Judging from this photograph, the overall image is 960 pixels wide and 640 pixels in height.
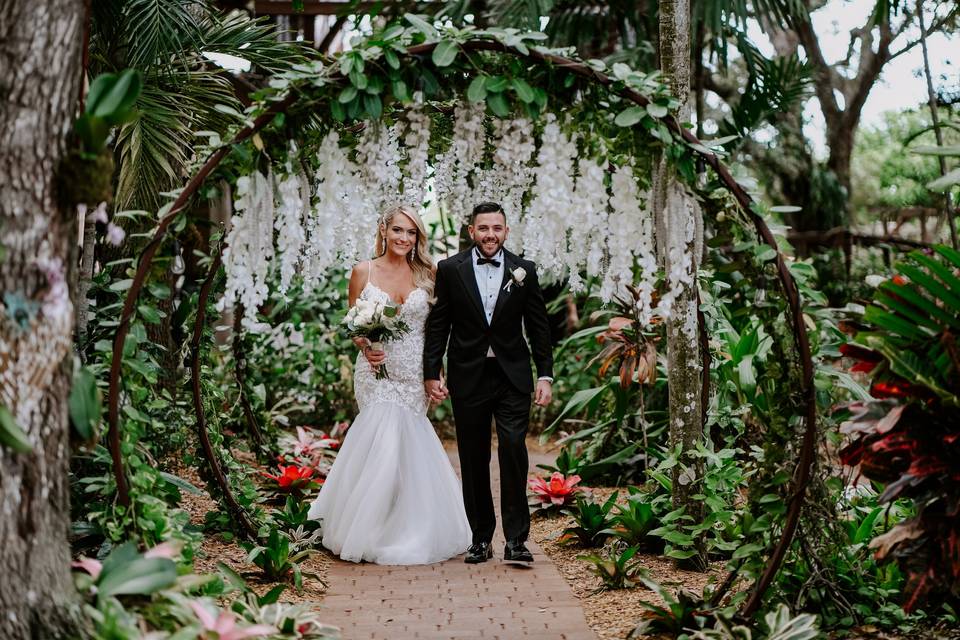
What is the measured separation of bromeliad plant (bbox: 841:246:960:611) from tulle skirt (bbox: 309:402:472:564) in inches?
90.7

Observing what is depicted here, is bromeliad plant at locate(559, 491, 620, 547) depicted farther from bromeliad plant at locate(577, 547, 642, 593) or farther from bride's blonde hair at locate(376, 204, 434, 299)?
bride's blonde hair at locate(376, 204, 434, 299)

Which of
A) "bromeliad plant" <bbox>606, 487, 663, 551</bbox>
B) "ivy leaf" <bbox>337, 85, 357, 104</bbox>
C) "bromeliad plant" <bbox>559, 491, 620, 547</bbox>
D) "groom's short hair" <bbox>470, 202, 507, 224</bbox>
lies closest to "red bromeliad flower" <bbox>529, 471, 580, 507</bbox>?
"bromeliad plant" <bbox>559, 491, 620, 547</bbox>

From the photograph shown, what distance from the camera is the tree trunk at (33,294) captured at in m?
2.63

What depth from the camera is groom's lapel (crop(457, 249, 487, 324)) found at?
16.1ft

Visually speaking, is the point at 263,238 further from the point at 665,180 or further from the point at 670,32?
the point at 670,32

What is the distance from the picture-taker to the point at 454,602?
4211mm

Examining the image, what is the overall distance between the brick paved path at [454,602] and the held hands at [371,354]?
1.09 metres

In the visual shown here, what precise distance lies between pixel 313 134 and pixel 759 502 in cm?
239

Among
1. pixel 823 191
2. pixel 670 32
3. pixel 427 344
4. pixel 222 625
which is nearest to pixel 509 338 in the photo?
pixel 427 344

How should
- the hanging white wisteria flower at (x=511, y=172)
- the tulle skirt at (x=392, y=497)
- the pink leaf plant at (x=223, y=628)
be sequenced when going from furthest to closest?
the tulle skirt at (x=392, y=497)
the hanging white wisteria flower at (x=511, y=172)
the pink leaf plant at (x=223, y=628)

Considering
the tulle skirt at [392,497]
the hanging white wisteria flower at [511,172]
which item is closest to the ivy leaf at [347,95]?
the hanging white wisteria flower at [511,172]

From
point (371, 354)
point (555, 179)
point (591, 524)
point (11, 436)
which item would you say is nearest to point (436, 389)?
point (371, 354)

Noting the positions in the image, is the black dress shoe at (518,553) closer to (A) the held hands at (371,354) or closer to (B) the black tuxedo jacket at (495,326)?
(B) the black tuxedo jacket at (495,326)

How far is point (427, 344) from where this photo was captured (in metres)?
5.21
